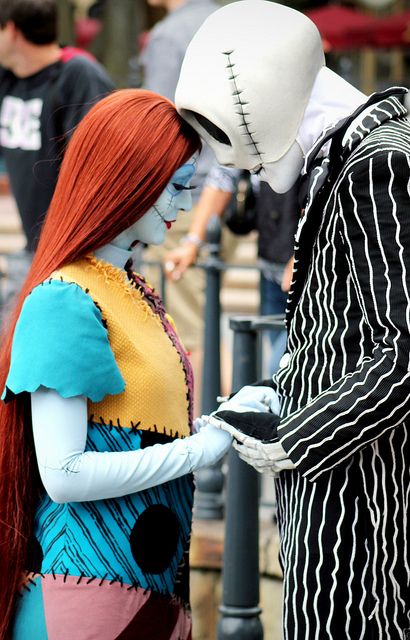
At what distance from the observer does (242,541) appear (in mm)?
3764

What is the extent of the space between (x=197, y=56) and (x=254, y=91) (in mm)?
157

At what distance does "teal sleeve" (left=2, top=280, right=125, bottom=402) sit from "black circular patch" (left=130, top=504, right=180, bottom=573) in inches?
11.7

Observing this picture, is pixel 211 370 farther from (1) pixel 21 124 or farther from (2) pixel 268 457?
(2) pixel 268 457

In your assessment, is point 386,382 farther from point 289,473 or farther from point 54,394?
point 54,394

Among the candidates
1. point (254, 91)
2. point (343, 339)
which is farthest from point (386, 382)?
point (254, 91)

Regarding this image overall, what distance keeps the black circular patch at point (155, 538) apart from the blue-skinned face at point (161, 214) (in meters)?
0.56

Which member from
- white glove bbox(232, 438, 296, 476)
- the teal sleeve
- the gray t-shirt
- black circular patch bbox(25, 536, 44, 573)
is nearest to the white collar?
the teal sleeve

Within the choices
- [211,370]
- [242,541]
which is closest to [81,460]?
[242,541]

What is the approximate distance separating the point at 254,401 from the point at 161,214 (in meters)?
0.43

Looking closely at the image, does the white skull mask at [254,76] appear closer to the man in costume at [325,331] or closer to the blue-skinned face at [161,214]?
the man in costume at [325,331]

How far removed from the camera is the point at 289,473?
2.35 metres

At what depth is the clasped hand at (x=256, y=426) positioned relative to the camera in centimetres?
228

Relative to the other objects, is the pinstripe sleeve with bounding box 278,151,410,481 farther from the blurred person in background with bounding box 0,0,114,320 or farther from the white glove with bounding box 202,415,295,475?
the blurred person in background with bounding box 0,0,114,320

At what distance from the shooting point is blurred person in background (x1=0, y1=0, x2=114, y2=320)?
4934mm
